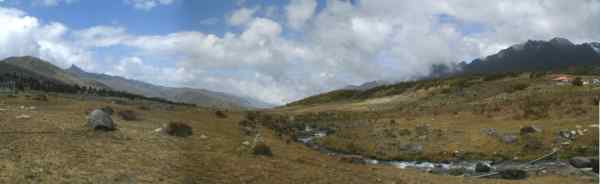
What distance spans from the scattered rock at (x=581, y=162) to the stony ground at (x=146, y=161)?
3894 mm

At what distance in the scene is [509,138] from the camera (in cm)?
4666

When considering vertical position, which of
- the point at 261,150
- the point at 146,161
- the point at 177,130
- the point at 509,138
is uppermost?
the point at 177,130

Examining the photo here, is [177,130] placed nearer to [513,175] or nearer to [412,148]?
[412,148]

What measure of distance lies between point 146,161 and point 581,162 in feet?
94.7

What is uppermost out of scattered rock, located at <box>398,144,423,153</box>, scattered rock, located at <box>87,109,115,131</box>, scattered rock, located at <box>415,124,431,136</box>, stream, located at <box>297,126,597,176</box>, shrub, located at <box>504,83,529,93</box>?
shrub, located at <box>504,83,529,93</box>

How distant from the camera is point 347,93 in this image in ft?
609

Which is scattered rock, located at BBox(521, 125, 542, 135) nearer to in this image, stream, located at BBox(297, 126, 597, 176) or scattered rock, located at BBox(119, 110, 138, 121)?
stream, located at BBox(297, 126, 597, 176)

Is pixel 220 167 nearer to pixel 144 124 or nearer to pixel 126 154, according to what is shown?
pixel 126 154

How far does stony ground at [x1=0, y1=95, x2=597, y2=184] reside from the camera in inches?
902

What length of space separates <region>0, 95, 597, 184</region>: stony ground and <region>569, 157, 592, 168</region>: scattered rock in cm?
389

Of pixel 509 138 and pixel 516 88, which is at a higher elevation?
pixel 516 88

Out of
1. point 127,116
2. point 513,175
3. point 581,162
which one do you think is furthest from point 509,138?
point 127,116

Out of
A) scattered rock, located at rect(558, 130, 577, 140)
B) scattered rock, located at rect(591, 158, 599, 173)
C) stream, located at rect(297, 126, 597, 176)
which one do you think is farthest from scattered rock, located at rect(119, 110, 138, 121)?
scattered rock, located at rect(558, 130, 577, 140)

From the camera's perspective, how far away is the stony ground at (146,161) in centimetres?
2291
